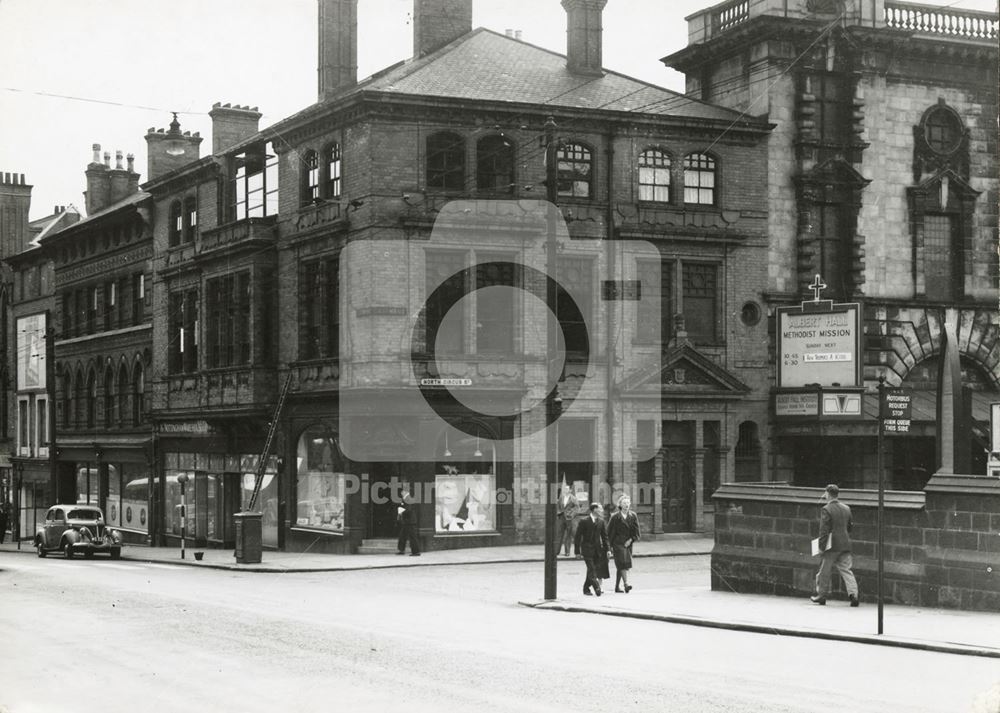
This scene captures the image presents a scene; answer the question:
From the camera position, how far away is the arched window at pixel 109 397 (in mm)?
51872

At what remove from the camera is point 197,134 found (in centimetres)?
5081

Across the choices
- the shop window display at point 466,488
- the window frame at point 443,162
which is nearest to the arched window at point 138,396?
the shop window display at point 466,488

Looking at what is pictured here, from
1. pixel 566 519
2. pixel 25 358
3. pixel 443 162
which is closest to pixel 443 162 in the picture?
pixel 443 162

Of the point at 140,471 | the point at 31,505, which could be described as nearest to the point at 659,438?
the point at 140,471

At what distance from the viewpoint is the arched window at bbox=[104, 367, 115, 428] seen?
51.9 metres

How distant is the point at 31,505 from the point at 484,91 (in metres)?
33.8

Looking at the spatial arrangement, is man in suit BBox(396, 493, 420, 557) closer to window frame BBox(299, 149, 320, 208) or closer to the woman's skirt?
window frame BBox(299, 149, 320, 208)

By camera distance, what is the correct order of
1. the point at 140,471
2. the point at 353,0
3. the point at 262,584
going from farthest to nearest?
the point at 140,471 < the point at 353,0 < the point at 262,584

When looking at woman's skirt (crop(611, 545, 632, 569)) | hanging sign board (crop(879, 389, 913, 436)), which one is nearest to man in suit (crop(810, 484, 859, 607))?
woman's skirt (crop(611, 545, 632, 569))

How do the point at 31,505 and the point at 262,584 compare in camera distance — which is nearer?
the point at 262,584

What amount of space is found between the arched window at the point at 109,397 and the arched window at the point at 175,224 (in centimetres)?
866

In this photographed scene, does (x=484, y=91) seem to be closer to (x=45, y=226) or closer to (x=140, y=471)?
(x=140, y=471)

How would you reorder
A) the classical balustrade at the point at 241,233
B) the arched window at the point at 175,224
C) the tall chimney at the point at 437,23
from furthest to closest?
the arched window at the point at 175,224, the classical balustrade at the point at 241,233, the tall chimney at the point at 437,23

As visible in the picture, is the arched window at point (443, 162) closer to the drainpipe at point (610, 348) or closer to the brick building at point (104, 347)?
the drainpipe at point (610, 348)
